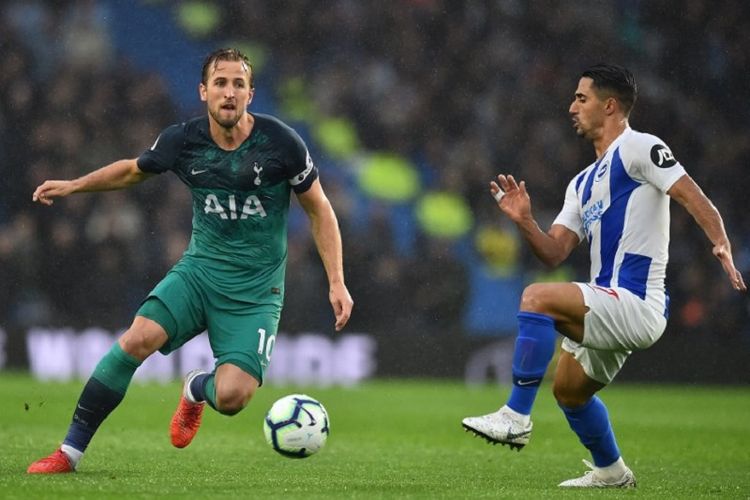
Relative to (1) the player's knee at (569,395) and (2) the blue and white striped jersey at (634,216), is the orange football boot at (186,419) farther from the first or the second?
(2) the blue and white striped jersey at (634,216)

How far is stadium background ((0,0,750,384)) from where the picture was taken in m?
15.4

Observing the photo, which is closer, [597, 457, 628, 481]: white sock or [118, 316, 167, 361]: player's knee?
[118, 316, 167, 361]: player's knee

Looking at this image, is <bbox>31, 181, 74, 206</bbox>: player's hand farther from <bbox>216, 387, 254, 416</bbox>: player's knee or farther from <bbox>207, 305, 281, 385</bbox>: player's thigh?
<bbox>216, 387, 254, 416</bbox>: player's knee

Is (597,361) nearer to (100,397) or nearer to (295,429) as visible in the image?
(295,429)

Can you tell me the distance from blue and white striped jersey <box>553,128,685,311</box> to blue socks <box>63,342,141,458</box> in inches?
91.1

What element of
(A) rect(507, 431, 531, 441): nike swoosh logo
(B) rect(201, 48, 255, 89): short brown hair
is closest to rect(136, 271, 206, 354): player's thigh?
(B) rect(201, 48, 255, 89): short brown hair

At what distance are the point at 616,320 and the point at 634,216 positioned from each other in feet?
1.83

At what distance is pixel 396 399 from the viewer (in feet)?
44.6

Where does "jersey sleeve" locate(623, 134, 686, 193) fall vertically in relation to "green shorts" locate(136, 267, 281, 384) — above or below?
above

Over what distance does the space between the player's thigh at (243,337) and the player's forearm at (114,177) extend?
77 cm

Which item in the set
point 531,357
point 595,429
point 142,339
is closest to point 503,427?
point 531,357

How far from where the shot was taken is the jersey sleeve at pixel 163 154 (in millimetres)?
6711

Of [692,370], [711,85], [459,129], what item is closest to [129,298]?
[459,129]

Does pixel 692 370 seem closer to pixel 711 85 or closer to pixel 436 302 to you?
pixel 436 302
